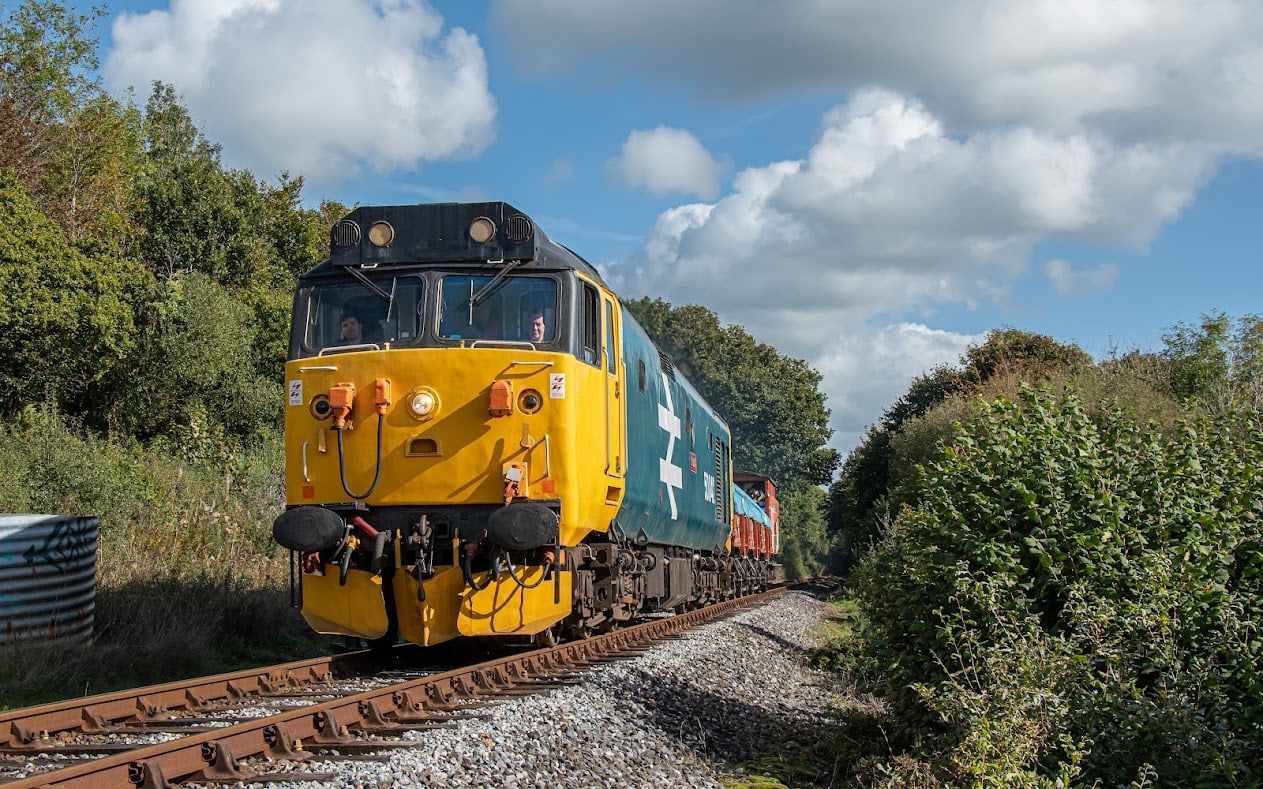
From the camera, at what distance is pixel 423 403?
933 cm

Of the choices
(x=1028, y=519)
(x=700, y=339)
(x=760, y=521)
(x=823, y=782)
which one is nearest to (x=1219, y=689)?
(x=1028, y=519)

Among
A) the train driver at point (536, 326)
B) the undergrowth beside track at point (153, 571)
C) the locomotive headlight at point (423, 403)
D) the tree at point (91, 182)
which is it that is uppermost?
the tree at point (91, 182)

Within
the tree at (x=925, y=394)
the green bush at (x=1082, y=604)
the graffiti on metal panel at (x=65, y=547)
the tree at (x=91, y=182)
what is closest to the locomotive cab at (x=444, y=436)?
the graffiti on metal panel at (x=65, y=547)

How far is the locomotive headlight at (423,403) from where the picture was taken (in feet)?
30.6

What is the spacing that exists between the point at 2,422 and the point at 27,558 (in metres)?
11.2

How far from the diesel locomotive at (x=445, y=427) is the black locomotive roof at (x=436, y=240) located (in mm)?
14

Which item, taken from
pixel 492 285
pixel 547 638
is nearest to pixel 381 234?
pixel 492 285

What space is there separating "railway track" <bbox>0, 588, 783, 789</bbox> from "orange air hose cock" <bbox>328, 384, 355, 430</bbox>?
1.99 m

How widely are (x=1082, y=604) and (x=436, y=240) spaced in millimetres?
6141

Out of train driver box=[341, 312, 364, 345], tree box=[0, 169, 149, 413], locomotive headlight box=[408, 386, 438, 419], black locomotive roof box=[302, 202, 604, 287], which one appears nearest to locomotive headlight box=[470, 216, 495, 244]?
black locomotive roof box=[302, 202, 604, 287]

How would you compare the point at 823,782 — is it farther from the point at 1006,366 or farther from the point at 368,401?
the point at 1006,366

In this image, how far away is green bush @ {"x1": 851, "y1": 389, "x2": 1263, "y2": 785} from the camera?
5887 millimetres

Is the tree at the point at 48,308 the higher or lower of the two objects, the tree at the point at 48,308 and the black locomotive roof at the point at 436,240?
the higher

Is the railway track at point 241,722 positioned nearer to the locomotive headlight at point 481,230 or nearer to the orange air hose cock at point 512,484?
the orange air hose cock at point 512,484
